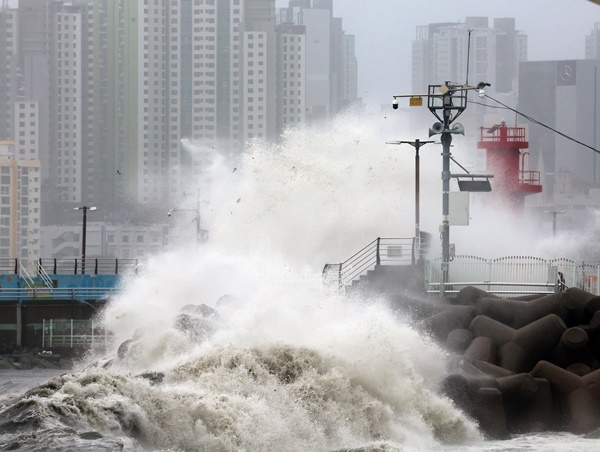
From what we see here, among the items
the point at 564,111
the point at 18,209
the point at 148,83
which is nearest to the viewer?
the point at 18,209

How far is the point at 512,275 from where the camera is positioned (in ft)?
69.0

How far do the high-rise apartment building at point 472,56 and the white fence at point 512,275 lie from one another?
228 ft

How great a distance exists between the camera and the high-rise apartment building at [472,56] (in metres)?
92.2

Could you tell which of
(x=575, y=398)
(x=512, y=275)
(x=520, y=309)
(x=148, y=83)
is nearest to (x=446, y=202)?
(x=512, y=275)

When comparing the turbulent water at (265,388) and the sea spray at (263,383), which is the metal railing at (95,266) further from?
the turbulent water at (265,388)

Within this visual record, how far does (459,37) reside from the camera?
3718 inches

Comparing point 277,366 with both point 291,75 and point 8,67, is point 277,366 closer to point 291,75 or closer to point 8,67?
point 291,75

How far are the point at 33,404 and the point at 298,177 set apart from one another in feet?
60.9

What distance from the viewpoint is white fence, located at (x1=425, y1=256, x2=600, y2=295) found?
2041 centimetres

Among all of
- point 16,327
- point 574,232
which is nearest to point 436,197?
point 16,327

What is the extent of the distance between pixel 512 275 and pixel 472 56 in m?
73.3

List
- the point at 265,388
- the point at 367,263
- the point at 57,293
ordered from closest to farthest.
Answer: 1. the point at 265,388
2. the point at 367,263
3. the point at 57,293

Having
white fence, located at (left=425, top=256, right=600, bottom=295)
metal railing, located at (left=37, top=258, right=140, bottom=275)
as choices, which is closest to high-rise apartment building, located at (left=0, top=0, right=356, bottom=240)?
metal railing, located at (left=37, top=258, right=140, bottom=275)

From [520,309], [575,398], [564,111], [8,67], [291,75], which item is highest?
[8,67]
